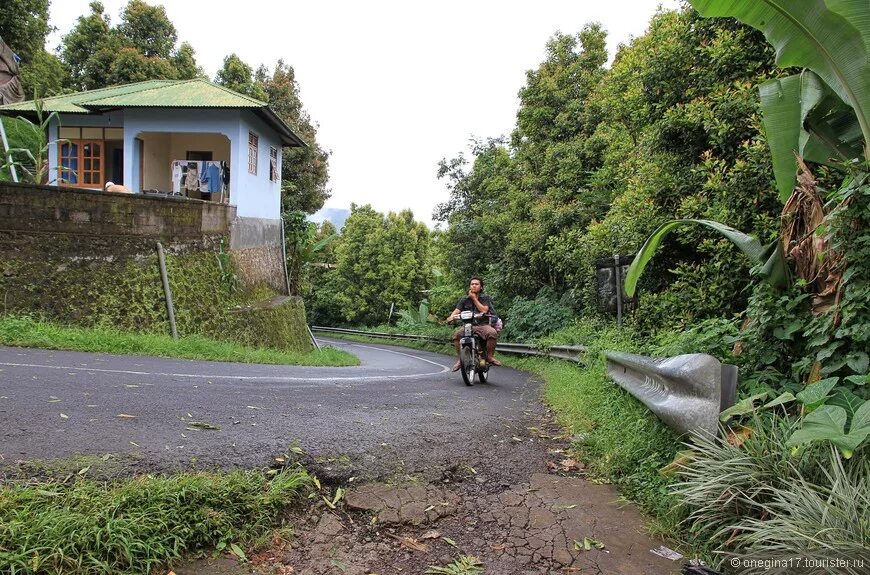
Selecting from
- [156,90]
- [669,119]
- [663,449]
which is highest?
[156,90]

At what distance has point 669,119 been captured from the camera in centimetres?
782

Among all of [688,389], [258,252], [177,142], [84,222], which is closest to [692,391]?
[688,389]

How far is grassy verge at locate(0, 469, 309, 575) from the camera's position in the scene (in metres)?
2.58

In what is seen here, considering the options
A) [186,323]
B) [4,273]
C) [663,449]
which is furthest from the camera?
[186,323]

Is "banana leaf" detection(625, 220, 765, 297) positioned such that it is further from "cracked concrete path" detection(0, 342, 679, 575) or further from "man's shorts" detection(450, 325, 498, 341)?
"man's shorts" detection(450, 325, 498, 341)

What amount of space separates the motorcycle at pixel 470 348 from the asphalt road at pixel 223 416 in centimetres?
95

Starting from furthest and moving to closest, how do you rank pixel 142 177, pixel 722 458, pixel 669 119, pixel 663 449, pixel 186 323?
pixel 142 177 < pixel 186 323 < pixel 669 119 < pixel 663 449 < pixel 722 458

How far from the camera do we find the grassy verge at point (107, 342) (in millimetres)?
10094

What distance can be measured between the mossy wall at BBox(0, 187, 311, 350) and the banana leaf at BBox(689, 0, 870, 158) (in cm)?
1229

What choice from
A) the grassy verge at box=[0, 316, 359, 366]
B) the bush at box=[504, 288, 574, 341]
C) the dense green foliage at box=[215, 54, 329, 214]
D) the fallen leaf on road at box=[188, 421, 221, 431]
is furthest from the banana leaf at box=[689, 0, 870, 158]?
the dense green foliage at box=[215, 54, 329, 214]

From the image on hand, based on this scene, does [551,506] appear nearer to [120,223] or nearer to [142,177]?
[120,223]

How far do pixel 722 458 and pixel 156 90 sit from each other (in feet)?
74.2

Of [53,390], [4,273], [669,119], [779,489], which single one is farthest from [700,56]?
[4,273]

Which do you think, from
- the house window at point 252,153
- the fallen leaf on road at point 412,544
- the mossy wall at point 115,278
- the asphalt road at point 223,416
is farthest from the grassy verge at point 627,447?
the house window at point 252,153
